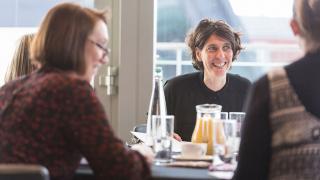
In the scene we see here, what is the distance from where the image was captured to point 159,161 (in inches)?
72.7

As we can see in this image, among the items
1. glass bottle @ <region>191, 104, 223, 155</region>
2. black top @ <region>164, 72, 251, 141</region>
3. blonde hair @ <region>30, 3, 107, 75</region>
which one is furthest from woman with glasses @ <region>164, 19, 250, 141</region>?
blonde hair @ <region>30, 3, 107, 75</region>

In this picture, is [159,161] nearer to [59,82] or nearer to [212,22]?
[59,82]

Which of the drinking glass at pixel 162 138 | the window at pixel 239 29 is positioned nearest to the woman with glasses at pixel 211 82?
the window at pixel 239 29

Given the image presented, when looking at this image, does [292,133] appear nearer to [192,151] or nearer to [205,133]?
[192,151]

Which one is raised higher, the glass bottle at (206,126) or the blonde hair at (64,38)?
the blonde hair at (64,38)

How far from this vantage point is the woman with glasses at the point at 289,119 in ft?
4.80

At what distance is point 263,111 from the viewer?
147 cm

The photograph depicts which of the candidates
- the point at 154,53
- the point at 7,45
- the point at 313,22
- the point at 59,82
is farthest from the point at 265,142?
the point at 7,45

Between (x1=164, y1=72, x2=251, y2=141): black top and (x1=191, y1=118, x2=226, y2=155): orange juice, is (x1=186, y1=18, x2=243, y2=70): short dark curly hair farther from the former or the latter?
(x1=191, y1=118, x2=226, y2=155): orange juice

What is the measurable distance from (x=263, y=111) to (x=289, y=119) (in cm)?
8

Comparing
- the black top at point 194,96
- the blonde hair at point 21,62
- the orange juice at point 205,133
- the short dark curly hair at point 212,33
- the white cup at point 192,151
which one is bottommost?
the white cup at point 192,151

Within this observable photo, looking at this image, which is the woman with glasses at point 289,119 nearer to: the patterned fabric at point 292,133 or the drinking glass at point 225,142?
the patterned fabric at point 292,133

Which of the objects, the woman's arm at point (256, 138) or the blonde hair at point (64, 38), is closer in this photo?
the woman's arm at point (256, 138)

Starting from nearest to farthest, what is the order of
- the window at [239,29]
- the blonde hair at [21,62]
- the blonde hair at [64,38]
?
1. the blonde hair at [64,38]
2. the blonde hair at [21,62]
3. the window at [239,29]
